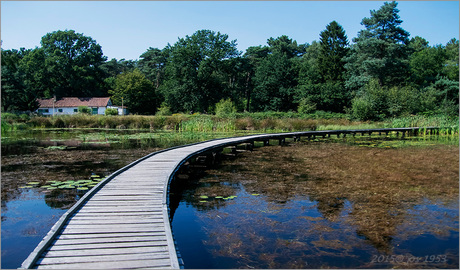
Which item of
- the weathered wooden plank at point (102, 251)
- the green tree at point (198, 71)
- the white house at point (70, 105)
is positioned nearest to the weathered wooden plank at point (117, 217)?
the weathered wooden plank at point (102, 251)

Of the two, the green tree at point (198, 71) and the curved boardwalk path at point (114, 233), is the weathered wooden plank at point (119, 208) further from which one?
the green tree at point (198, 71)

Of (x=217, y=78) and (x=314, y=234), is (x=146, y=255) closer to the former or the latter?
(x=314, y=234)

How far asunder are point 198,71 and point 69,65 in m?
24.1

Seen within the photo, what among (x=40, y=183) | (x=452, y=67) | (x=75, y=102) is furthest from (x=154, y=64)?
(x=40, y=183)

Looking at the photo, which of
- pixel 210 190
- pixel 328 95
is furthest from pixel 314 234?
pixel 328 95

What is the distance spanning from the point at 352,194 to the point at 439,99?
37.0 m

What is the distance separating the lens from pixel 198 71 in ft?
142

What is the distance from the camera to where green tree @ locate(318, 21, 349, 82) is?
42469 mm

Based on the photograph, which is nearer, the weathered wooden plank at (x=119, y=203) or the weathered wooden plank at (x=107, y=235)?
the weathered wooden plank at (x=107, y=235)

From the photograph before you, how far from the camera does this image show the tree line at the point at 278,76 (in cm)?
3631

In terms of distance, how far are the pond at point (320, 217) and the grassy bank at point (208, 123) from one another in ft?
52.8

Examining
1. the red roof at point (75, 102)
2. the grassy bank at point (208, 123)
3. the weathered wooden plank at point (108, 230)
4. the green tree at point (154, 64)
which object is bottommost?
the weathered wooden plank at point (108, 230)

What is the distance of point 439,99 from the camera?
37.2 metres

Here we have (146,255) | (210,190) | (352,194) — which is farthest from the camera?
(210,190)
